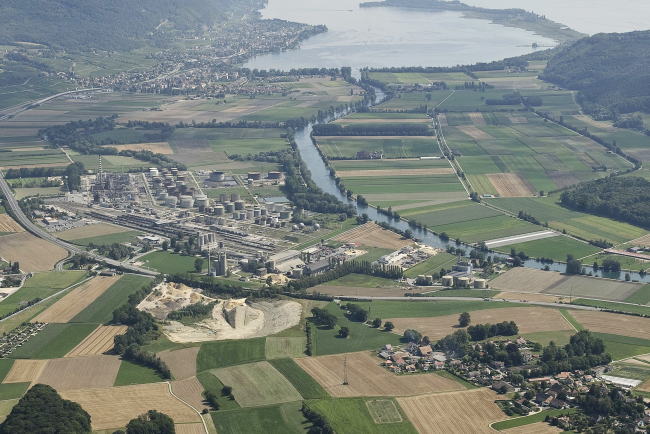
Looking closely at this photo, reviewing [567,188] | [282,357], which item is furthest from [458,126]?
[282,357]

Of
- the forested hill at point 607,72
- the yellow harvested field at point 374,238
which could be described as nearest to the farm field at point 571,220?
the yellow harvested field at point 374,238

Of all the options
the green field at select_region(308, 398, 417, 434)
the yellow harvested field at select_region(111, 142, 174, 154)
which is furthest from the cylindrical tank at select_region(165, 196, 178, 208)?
the green field at select_region(308, 398, 417, 434)

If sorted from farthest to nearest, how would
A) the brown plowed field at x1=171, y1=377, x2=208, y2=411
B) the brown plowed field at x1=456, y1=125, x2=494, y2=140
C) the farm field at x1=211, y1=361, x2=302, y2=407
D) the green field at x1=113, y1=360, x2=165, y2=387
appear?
the brown plowed field at x1=456, y1=125, x2=494, y2=140 → the green field at x1=113, y1=360, x2=165, y2=387 → the farm field at x1=211, y1=361, x2=302, y2=407 → the brown plowed field at x1=171, y1=377, x2=208, y2=411

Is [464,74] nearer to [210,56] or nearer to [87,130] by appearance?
[210,56]

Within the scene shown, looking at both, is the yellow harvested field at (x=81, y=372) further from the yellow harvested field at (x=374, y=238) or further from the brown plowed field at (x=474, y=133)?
the brown plowed field at (x=474, y=133)

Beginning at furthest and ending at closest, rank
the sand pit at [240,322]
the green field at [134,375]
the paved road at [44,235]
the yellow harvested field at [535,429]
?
the paved road at [44,235] → the sand pit at [240,322] → the green field at [134,375] → the yellow harvested field at [535,429]

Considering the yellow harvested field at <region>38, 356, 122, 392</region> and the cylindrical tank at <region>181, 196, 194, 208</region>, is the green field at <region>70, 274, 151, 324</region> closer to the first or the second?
the yellow harvested field at <region>38, 356, 122, 392</region>

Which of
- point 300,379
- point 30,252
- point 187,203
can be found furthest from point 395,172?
point 300,379
